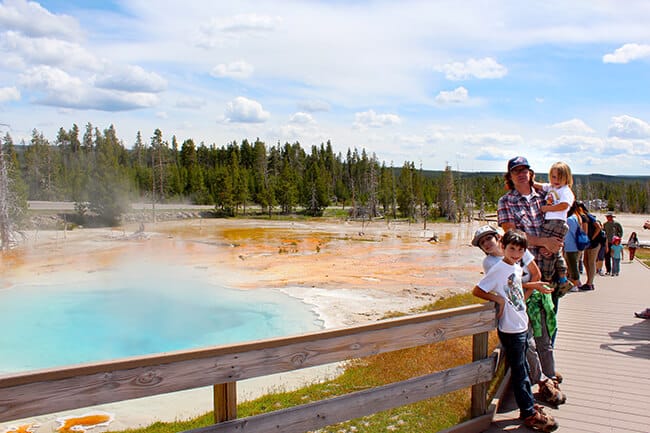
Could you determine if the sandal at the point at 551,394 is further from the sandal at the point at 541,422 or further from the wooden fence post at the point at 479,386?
the wooden fence post at the point at 479,386

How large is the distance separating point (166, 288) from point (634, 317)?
21291 mm

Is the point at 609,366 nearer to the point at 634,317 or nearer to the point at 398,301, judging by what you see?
the point at 634,317

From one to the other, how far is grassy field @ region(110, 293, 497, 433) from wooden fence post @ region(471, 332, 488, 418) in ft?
3.35

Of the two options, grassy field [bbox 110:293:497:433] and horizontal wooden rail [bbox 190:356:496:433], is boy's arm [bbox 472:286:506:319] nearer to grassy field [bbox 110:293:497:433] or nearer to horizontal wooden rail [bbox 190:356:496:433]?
horizontal wooden rail [bbox 190:356:496:433]

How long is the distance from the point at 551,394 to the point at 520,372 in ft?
2.31

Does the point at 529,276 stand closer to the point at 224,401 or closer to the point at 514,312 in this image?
the point at 514,312

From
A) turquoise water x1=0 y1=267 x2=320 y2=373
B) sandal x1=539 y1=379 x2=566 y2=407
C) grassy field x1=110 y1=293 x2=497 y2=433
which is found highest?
sandal x1=539 y1=379 x2=566 y2=407

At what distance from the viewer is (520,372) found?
408 centimetres

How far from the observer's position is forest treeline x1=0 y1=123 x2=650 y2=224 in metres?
63.3

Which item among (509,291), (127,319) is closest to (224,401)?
(509,291)

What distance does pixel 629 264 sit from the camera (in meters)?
16.3

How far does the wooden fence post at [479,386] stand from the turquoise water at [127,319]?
11892 millimetres

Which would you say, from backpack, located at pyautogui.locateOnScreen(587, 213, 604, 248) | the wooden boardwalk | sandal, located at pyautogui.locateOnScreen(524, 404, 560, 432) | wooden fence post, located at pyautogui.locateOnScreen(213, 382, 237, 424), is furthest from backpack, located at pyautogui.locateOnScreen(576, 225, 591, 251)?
wooden fence post, located at pyautogui.locateOnScreen(213, 382, 237, 424)

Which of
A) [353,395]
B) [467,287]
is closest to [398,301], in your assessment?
[467,287]
